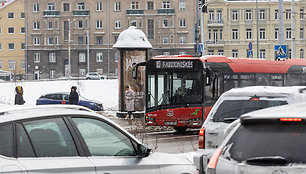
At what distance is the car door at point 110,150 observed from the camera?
6.51 m

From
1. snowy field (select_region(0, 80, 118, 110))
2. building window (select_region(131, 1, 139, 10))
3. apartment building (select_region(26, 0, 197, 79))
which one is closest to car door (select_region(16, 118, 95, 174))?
snowy field (select_region(0, 80, 118, 110))

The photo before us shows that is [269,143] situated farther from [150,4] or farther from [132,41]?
[150,4]

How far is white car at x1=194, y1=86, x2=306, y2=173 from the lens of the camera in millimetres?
10109

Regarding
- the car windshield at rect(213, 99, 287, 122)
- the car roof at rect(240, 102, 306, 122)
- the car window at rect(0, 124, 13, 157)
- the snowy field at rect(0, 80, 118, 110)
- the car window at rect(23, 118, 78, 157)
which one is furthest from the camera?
the snowy field at rect(0, 80, 118, 110)

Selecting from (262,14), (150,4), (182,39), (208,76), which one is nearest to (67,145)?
(208,76)

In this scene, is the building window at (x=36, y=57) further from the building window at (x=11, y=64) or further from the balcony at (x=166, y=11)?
the balcony at (x=166, y=11)

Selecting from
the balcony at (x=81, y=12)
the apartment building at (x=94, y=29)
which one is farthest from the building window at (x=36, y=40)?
the balcony at (x=81, y=12)

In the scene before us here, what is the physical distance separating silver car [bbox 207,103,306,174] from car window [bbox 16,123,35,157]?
175 cm

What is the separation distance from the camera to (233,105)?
10680 millimetres

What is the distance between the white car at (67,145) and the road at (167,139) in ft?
25.3

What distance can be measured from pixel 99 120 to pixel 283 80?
2028 centimetres

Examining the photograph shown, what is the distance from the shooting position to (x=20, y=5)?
108562mm

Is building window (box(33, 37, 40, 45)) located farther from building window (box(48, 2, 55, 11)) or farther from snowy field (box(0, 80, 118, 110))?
snowy field (box(0, 80, 118, 110))

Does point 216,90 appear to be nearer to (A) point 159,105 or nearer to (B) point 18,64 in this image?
(A) point 159,105
